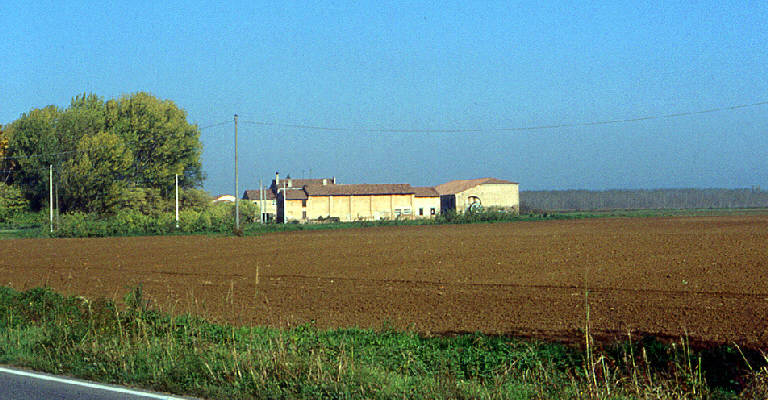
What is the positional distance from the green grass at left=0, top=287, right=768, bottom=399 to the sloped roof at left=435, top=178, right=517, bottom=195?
98.6m

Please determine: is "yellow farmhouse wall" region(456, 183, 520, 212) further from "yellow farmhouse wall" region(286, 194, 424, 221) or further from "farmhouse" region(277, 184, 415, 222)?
"yellow farmhouse wall" region(286, 194, 424, 221)

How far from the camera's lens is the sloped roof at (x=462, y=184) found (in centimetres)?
11018

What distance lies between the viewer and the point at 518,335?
40.6 feet

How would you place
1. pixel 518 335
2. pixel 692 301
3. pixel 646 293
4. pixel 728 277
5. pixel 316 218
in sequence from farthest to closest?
pixel 316 218
pixel 728 277
pixel 646 293
pixel 692 301
pixel 518 335

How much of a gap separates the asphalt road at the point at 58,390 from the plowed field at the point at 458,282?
5039mm

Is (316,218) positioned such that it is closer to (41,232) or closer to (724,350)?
(41,232)

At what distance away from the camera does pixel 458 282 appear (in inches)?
870

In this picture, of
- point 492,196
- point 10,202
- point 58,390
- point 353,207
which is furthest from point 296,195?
point 58,390

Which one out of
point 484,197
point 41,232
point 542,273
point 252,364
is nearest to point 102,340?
point 252,364

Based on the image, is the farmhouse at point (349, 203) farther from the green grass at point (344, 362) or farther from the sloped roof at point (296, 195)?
the green grass at point (344, 362)

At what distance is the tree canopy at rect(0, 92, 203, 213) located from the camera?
2803 inches

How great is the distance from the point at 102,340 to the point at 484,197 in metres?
97.9

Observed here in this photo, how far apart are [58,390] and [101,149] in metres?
67.7

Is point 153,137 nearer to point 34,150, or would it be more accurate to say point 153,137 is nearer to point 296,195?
point 34,150
